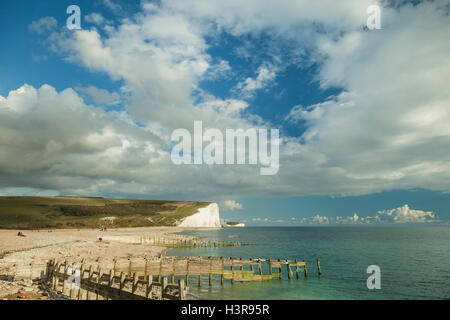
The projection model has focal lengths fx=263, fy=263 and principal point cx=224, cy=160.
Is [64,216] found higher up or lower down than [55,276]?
lower down

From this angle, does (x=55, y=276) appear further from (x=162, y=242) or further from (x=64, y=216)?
(x=64, y=216)

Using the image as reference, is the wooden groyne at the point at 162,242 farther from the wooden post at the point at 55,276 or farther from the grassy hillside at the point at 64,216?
the grassy hillside at the point at 64,216

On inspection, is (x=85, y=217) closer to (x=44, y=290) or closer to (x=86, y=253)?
(x=86, y=253)

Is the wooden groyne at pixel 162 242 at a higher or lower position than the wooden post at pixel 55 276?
lower

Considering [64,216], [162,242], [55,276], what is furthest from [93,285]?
[64,216]

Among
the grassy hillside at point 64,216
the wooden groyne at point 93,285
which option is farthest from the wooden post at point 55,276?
the grassy hillside at point 64,216

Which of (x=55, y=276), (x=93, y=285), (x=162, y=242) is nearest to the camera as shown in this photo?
(x=93, y=285)

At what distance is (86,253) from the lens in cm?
4403

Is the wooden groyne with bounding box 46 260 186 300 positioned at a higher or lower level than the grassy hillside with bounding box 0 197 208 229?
higher

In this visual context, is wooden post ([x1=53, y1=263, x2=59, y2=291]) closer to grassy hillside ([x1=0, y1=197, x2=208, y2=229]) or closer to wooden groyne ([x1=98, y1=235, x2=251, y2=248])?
wooden groyne ([x1=98, y1=235, x2=251, y2=248])

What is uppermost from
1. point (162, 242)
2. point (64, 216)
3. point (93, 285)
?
point (93, 285)

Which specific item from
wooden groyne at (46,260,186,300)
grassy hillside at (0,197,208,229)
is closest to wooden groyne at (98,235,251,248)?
wooden groyne at (46,260,186,300)

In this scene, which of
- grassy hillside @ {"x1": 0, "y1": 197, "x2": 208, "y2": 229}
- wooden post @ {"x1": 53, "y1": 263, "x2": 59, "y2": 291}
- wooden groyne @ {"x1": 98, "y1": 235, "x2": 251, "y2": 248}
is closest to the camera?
wooden post @ {"x1": 53, "y1": 263, "x2": 59, "y2": 291}
